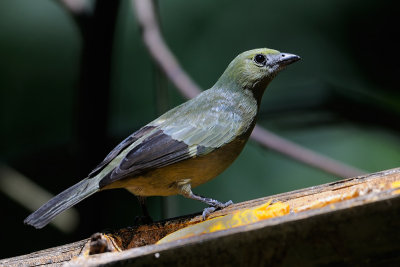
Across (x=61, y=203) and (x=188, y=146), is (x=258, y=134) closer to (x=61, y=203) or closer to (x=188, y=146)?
(x=188, y=146)

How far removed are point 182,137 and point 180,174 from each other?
228mm

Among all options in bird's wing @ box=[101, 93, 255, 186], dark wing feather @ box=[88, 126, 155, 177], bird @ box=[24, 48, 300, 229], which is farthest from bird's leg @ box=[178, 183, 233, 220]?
dark wing feather @ box=[88, 126, 155, 177]

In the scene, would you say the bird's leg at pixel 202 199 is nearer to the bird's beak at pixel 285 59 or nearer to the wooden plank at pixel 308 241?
the bird's beak at pixel 285 59

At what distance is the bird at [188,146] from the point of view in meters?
3.27

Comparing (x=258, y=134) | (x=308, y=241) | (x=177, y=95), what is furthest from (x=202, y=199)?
(x=177, y=95)

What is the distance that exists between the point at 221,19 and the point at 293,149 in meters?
3.49

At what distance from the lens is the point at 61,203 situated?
323 cm

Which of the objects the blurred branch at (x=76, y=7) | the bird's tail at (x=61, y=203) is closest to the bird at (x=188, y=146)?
the bird's tail at (x=61, y=203)

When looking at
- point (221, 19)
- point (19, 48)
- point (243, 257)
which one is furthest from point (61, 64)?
point (243, 257)

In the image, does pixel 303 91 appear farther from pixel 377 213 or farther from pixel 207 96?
pixel 377 213

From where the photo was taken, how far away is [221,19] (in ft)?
24.5

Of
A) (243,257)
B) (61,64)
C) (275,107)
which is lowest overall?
(243,257)

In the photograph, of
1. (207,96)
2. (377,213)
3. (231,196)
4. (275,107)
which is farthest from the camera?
(231,196)

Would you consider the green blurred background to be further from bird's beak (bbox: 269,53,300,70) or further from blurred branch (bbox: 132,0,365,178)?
bird's beak (bbox: 269,53,300,70)
